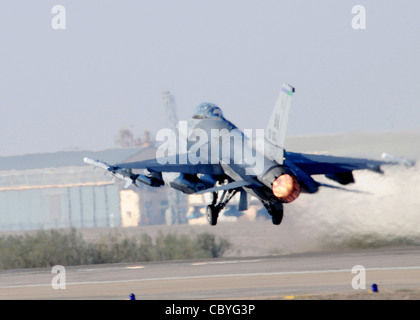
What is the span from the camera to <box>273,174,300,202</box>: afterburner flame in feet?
97.4

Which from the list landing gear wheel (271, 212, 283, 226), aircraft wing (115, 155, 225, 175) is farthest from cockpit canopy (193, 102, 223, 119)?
landing gear wheel (271, 212, 283, 226)

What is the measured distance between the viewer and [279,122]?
29453 millimetres

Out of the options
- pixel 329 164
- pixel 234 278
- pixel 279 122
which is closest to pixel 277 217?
pixel 329 164

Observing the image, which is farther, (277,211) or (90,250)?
(90,250)

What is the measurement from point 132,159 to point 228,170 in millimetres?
38801

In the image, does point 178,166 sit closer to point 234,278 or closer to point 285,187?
point 285,187

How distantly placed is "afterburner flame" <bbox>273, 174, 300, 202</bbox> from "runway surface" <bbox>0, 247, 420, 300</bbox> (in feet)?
9.04

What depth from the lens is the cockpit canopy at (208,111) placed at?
35.6 m

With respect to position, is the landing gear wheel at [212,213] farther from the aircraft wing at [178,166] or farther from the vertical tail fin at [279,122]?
the vertical tail fin at [279,122]

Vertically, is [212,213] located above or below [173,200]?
above

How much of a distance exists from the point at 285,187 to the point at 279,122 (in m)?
2.21

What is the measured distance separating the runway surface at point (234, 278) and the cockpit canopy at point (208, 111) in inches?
238

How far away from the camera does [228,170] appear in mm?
33531

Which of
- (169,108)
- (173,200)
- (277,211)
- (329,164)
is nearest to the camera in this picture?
(277,211)
